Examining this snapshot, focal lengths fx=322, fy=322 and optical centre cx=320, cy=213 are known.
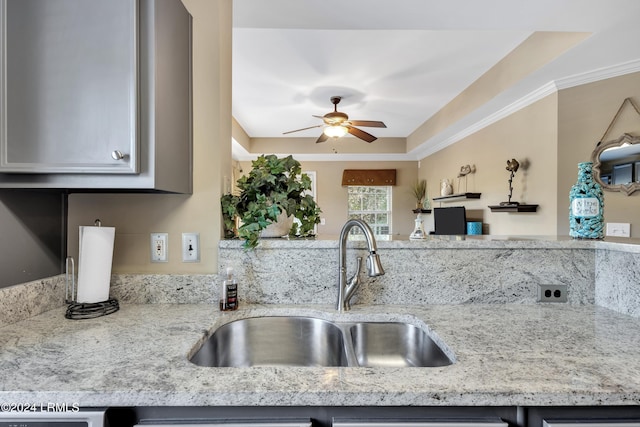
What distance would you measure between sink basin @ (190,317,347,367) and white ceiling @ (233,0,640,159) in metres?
1.71

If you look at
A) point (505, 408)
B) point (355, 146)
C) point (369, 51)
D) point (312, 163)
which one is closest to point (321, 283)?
point (505, 408)

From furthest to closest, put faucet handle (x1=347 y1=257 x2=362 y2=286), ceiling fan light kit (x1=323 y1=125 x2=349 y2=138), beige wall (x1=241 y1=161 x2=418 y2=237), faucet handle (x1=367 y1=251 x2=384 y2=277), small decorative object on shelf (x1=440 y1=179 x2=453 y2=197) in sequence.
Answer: beige wall (x1=241 y1=161 x2=418 y2=237)
small decorative object on shelf (x1=440 y1=179 x2=453 y2=197)
ceiling fan light kit (x1=323 y1=125 x2=349 y2=138)
faucet handle (x1=347 y1=257 x2=362 y2=286)
faucet handle (x1=367 y1=251 x2=384 y2=277)

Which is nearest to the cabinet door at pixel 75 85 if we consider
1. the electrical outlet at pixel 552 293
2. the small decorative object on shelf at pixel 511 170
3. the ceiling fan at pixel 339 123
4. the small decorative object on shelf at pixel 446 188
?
the electrical outlet at pixel 552 293

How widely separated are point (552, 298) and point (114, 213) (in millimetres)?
1835

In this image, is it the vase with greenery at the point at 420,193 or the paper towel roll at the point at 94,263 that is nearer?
the paper towel roll at the point at 94,263

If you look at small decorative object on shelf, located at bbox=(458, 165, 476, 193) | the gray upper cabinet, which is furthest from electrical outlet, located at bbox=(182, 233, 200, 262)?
small decorative object on shelf, located at bbox=(458, 165, 476, 193)

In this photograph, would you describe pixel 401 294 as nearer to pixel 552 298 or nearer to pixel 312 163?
pixel 552 298

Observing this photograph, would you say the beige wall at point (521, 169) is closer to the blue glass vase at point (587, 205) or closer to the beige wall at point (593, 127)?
the beige wall at point (593, 127)

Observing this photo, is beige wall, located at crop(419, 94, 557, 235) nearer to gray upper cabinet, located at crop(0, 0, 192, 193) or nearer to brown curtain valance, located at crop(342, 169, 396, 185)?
brown curtain valance, located at crop(342, 169, 396, 185)

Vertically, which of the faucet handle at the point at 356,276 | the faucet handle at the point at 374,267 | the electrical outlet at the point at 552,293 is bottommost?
the electrical outlet at the point at 552,293

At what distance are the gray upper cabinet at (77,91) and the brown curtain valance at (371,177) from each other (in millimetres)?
6011

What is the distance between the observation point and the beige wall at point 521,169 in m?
3.01

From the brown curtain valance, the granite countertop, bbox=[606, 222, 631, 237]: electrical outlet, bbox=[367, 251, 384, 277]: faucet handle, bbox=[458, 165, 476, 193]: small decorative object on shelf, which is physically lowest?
the granite countertop

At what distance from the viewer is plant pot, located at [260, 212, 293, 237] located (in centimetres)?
140
